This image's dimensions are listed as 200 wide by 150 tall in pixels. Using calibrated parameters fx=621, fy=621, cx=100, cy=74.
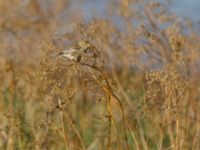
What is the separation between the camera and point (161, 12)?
3.20m

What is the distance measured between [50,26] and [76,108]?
100 centimetres

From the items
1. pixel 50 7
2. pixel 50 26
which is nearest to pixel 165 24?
pixel 50 26

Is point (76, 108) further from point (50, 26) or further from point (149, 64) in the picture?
point (149, 64)

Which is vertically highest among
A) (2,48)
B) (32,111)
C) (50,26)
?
(50,26)

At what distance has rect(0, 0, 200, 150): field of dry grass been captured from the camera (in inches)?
92.7

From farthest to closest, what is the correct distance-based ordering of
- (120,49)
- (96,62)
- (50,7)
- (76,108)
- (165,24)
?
A: (76,108) → (50,7) → (120,49) → (165,24) → (96,62)

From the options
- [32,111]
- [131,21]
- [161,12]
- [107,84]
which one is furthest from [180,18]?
[32,111]

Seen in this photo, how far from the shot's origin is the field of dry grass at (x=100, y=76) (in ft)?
7.72

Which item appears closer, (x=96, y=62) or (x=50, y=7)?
(x=96, y=62)

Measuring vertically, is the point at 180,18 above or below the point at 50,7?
below

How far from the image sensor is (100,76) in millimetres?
2355

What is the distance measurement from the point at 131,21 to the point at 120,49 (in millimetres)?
788

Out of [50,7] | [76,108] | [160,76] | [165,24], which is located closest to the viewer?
[160,76]

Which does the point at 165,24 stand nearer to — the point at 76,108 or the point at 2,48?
the point at 2,48
